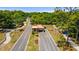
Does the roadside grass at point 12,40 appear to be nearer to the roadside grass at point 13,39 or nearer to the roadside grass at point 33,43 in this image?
the roadside grass at point 13,39

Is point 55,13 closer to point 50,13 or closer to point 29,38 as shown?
point 50,13

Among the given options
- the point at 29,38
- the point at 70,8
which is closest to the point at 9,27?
the point at 29,38

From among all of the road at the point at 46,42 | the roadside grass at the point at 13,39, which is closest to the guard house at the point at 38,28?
the road at the point at 46,42

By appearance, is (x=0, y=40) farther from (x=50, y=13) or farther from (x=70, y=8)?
(x=70, y=8)

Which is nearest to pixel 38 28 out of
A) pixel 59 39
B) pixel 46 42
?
pixel 46 42

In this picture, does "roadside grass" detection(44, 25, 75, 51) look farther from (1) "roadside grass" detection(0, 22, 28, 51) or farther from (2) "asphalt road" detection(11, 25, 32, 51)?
(1) "roadside grass" detection(0, 22, 28, 51)
